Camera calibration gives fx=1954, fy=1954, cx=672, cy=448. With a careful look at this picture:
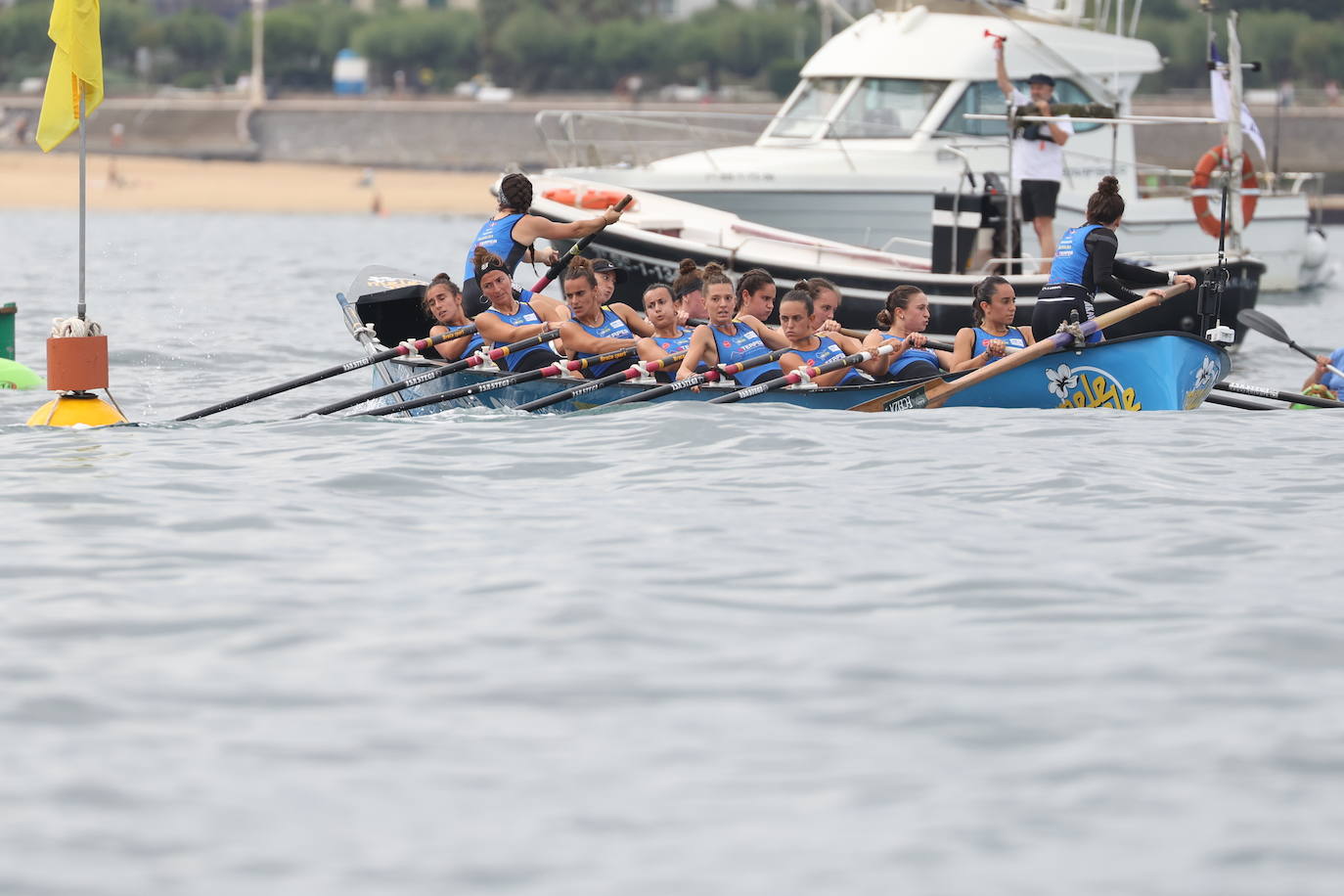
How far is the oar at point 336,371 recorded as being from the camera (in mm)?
12000

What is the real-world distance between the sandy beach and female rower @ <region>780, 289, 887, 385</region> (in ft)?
154

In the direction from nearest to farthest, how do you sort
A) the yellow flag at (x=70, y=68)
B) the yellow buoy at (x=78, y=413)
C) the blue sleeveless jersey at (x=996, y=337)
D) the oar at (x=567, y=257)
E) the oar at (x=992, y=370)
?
the yellow flag at (x=70, y=68), the yellow buoy at (x=78, y=413), the oar at (x=992, y=370), the blue sleeveless jersey at (x=996, y=337), the oar at (x=567, y=257)

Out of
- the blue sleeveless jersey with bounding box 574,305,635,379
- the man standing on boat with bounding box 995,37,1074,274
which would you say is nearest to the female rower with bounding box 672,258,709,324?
the blue sleeveless jersey with bounding box 574,305,635,379

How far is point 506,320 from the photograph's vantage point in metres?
12.3

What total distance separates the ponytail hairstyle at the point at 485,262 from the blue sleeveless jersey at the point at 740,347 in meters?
1.45

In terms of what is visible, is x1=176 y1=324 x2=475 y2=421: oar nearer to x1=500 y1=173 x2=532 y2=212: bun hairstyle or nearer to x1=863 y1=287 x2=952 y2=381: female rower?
x1=500 y1=173 x2=532 y2=212: bun hairstyle

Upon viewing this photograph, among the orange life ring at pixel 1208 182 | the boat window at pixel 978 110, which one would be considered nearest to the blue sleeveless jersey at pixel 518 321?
the boat window at pixel 978 110

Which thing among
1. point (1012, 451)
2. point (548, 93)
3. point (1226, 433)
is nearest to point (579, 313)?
point (1012, 451)

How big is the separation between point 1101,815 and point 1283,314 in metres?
21.0

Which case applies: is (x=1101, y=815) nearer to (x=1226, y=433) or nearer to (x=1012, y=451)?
(x=1012, y=451)

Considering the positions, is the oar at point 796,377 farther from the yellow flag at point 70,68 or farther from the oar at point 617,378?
the yellow flag at point 70,68

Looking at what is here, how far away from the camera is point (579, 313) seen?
12.1 metres

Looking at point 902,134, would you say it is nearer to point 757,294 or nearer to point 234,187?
point 757,294

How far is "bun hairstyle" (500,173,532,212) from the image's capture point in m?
13.3
